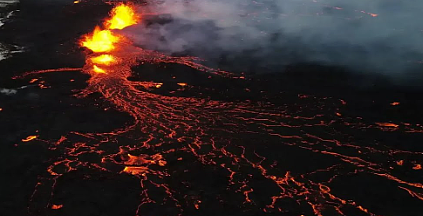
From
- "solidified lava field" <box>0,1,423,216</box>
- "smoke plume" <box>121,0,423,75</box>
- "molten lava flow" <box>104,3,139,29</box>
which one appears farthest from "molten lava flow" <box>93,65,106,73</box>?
"molten lava flow" <box>104,3,139,29</box>

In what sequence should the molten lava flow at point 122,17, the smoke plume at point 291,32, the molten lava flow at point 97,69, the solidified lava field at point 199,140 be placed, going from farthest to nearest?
the molten lava flow at point 122,17
the smoke plume at point 291,32
the molten lava flow at point 97,69
the solidified lava field at point 199,140

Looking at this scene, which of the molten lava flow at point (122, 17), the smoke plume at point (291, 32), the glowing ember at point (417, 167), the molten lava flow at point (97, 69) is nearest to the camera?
the glowing ember at point (417, 167)

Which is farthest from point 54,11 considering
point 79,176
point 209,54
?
point 79,176

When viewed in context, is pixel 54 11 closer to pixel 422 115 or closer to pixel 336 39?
pixel 336 39

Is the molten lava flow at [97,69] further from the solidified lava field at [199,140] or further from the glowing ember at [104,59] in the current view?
the glowing ember at [104,59]

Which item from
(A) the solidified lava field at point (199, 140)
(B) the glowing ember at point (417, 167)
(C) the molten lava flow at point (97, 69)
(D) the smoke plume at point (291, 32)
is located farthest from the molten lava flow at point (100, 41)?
(B) the glowing ember at point (417, 167)
